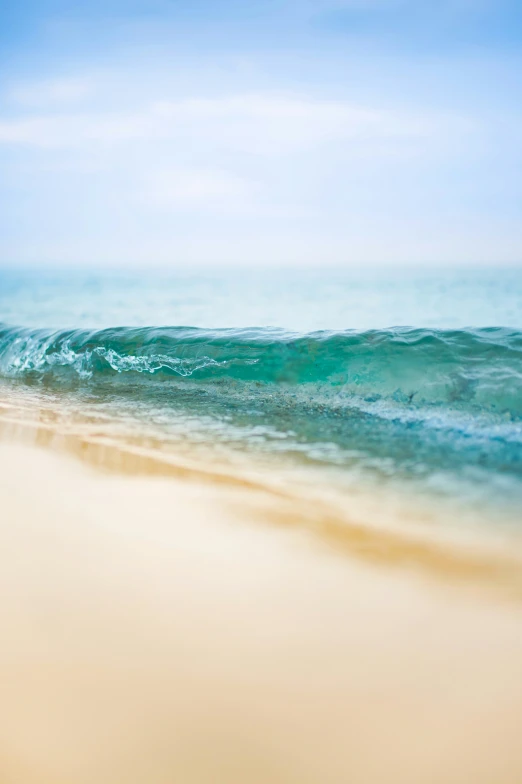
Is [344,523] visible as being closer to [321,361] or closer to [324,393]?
[324,393]

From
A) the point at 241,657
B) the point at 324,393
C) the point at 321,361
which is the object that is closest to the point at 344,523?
the point at 241,657

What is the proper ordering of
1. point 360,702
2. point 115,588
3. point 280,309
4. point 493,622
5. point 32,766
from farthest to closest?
point 280,309
point 115,588
point 493,622
point 360,702
point 32,766

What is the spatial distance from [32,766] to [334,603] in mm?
706

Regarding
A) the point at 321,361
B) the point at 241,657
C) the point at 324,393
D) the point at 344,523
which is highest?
the point at 321,361

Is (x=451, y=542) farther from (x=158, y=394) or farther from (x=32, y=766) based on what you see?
(x=158, y=394)

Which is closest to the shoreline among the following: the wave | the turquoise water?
the turquoise water

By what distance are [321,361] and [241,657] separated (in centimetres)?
295

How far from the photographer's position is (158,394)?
12.9 feet

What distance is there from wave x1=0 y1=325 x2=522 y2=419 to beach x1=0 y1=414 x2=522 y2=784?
1983 mm

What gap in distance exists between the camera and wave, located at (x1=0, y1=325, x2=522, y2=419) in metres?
3.61

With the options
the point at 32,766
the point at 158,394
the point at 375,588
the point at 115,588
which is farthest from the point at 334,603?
the point at 158,394

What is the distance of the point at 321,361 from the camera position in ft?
13.4

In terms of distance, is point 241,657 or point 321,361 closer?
point 241,657

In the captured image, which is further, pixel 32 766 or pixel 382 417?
pixel 382 417
